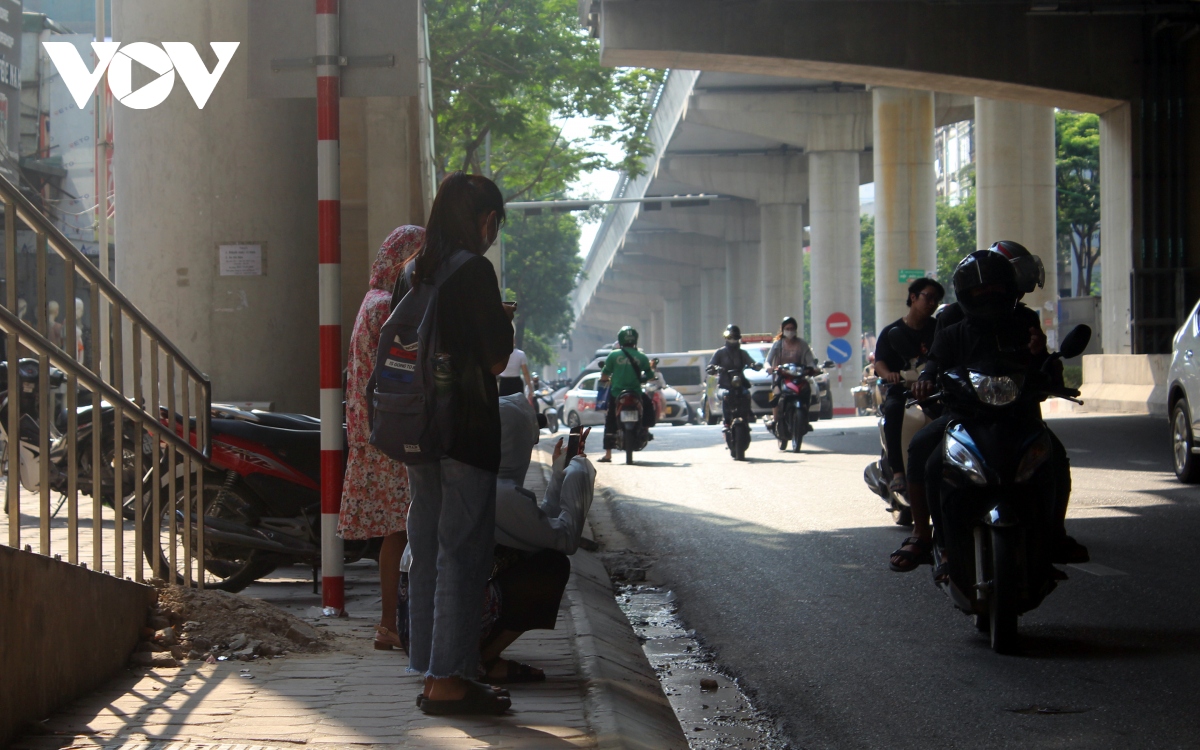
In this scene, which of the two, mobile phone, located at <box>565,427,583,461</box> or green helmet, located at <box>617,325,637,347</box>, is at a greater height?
green helmet, located at <box>617,325,637,347</box>

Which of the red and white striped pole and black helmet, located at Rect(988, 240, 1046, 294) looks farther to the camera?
black helmet, located at Rect(988, 240, 1046, 294)

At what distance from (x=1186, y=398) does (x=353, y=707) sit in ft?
29.0

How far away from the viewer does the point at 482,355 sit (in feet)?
14.1

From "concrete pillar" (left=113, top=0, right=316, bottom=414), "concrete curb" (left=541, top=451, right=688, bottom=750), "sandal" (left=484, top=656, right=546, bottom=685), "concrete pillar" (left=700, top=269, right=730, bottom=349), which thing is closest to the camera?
"concrete curb" (left=541, top=451, right=688, bottom=750)

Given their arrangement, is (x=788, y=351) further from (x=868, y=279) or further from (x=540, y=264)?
(x=868, y=279)

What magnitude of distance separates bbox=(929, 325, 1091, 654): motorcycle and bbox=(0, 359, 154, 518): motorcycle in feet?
10.7

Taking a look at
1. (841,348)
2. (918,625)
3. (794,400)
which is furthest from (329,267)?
(841,348)

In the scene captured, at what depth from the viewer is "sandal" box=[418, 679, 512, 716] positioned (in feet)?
14.3

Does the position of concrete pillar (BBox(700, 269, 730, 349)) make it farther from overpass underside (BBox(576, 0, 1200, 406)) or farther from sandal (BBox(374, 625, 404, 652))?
sandal (BBox(374, 625, 404, 652))

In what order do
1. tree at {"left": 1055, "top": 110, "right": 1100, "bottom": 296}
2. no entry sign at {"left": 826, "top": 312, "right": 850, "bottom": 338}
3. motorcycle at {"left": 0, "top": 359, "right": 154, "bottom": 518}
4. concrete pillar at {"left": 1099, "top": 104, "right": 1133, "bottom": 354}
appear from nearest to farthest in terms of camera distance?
motorcycle at {"left": 0, "top": 359, "right": 154, "bottom": 518}, concrete pillar at {"left": 1099, "top": 104, "right": 1133, "bottom": 354}, no entry sign at {"left": 826, "top": 312, "right": 850, "bottom": 338}, tree at {"left": 1055, "top": 110, "right": 1100, "bottom": 296}

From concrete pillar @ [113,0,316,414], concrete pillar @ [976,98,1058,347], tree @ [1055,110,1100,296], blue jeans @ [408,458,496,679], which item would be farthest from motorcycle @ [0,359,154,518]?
tree @ [1055,110,1100,296]

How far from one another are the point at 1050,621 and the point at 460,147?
79.0 ft

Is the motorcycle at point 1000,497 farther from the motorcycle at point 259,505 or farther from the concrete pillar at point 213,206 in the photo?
the concrete pillar at point 213,206

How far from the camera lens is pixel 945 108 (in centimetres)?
3941
